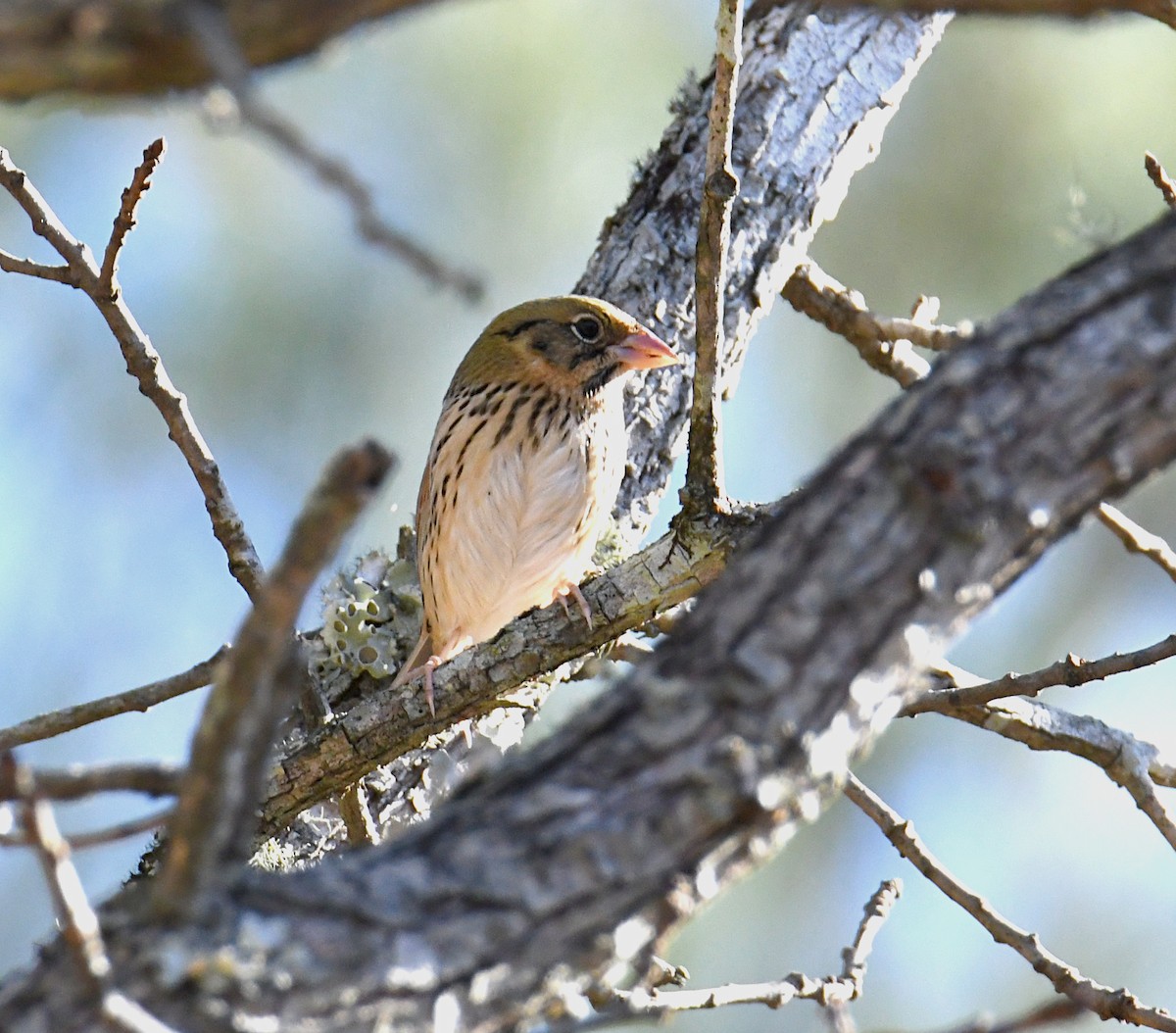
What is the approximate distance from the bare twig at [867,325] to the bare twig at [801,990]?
2091 mm

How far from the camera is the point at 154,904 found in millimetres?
1834

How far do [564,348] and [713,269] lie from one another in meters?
2.38

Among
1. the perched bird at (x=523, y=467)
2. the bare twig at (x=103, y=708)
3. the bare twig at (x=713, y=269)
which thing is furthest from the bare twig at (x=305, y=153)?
the perched bird at (x=523, y=467)

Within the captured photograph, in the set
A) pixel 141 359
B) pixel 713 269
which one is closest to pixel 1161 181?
pixel 713 269

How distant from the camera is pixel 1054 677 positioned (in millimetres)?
3729

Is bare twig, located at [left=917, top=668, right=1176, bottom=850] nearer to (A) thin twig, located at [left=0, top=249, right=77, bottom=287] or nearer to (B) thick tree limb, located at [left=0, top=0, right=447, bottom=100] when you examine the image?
(A) thin twig, located at [left=0, top=249, right=77, bottom=287]

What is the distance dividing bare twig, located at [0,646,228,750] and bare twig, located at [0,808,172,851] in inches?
60.1

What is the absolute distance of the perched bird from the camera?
5344 mm

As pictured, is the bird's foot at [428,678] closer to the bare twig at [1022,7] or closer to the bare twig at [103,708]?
the bare twig at [103,708]

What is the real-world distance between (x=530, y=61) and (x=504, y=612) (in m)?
3.90

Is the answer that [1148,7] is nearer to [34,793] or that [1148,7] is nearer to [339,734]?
[34,793]

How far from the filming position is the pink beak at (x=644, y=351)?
16.5 ft

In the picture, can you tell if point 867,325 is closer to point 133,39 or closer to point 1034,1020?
point 1034,1020

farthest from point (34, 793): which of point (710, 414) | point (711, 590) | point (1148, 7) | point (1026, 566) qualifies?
point (710, 414)
